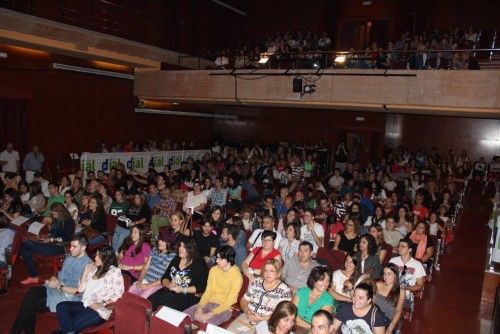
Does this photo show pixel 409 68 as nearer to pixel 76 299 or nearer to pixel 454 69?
pixel 454 69

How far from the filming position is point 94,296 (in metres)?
4.47

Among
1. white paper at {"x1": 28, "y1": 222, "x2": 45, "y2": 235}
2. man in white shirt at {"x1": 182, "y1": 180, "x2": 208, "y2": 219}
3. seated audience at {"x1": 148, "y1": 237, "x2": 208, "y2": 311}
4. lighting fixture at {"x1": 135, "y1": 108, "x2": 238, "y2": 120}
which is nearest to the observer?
seated audience at {"x1": 148, "y1": 237, "x2": 208, "y2": 311}

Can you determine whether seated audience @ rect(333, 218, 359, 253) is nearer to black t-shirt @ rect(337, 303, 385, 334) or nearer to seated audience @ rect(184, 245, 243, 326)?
seated audience @ rect(184, 245, 243, 326)

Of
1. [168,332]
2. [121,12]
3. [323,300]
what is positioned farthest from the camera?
[121,12]

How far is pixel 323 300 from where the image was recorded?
4215mm

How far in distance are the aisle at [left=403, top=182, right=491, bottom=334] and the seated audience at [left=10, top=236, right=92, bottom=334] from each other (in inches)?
157

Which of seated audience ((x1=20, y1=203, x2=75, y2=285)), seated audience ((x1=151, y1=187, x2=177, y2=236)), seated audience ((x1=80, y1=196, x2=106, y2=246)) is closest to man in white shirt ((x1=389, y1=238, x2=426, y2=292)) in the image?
seated audience ((x1=151, y1=187, x2=177, y2=236))

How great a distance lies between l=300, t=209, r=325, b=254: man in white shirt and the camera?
256 inches

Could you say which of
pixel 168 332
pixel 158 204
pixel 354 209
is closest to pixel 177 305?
pixel 168 332

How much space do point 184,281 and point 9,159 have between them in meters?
8.39

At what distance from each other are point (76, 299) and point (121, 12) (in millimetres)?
11065

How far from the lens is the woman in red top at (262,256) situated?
5.43m

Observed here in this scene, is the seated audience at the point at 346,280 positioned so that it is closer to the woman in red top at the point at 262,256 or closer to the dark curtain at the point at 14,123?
the woman in red top at the point at 262,256

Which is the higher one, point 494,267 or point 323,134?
point 323,134
